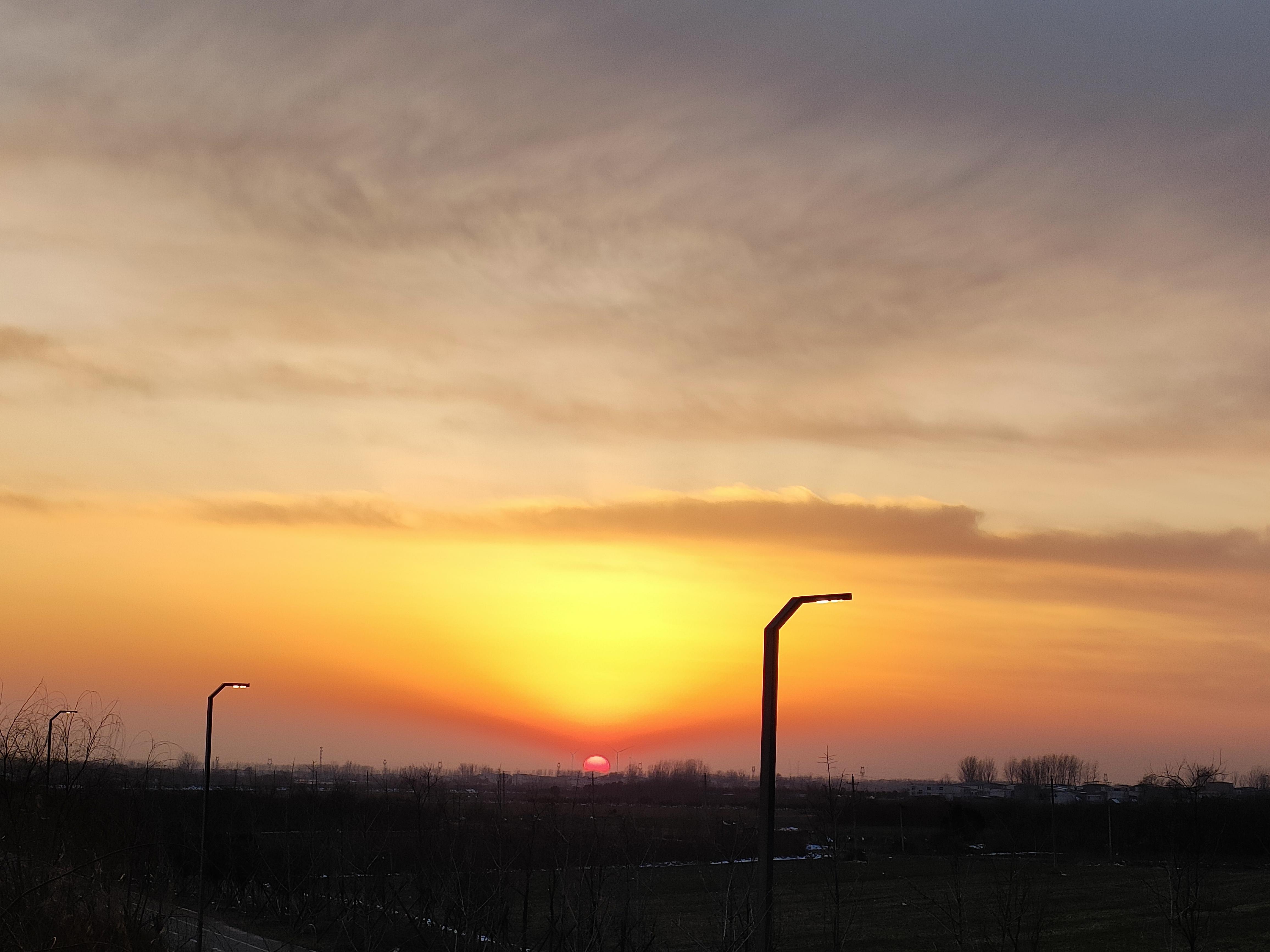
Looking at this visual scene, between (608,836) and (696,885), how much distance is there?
722 centimetres

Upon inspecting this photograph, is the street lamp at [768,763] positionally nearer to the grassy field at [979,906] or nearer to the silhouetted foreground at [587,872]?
the silhouetted foreground at [587,872]

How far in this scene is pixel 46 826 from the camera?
65.7ft

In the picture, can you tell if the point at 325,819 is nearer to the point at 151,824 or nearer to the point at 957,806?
the point at 151,824

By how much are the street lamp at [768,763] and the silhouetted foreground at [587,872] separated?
407 cm

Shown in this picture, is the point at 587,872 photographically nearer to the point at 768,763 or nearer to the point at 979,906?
the point at 768,763

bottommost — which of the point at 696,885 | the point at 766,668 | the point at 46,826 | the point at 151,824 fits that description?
the point at 696,885

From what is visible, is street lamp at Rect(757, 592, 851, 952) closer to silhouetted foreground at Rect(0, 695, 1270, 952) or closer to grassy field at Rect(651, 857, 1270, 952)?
silhouetted foreground at Rect(0, 695, 1270, 952)

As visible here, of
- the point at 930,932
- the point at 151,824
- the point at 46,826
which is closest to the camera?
the point at 46,826

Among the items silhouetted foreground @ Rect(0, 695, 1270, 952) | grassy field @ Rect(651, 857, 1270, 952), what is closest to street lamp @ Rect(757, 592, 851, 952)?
silhouetted foreground @ Rect(0, 695, 1270, 952)

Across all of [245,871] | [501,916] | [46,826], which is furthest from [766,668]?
[245,871]

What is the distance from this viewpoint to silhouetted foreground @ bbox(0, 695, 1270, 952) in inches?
847

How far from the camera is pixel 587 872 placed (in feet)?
107

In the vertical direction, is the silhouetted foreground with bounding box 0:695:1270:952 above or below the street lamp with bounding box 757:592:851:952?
below

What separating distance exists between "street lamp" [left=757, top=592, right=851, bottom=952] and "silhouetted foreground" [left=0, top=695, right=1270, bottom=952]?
4067 millimetres
